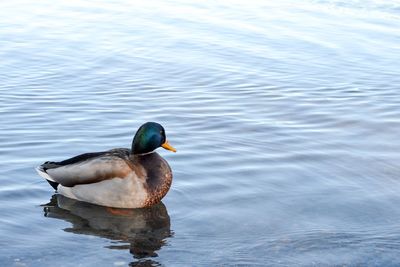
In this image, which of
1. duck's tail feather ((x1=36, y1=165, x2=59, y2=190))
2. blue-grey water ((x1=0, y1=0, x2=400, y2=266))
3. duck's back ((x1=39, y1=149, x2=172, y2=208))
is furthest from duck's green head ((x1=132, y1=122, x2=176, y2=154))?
duck's tail feather ((x1=36, y1=165, x2=59, y2=190))

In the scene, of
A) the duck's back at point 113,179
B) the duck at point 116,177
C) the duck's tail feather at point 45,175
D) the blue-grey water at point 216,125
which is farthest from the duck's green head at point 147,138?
the duck's tail feather at point 45,175

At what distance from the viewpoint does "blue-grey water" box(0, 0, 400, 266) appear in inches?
226

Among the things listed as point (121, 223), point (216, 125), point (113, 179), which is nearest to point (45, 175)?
point (113, 179)

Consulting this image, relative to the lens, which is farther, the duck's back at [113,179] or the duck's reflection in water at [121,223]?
the duck's back at [113,179]

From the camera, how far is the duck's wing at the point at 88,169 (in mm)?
6527

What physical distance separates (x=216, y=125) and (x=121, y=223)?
8.24ft

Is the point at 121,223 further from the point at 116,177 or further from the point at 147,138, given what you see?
the point at 147,138

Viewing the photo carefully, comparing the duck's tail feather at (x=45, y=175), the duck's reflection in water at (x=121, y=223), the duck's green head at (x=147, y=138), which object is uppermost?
the duck's green head at (x=147, y=138)

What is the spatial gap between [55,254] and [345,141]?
139 inches

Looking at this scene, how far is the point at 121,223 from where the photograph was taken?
6262mm

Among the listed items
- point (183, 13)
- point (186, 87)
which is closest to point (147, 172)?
point (186, 87)

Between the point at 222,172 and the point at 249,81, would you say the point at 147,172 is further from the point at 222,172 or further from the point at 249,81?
the point at 249,81

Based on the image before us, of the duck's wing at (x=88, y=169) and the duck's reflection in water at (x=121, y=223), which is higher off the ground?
the duck's wing at (x=88, y=169)

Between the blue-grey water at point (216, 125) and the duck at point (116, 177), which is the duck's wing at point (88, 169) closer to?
the duck at point (116, 177)
